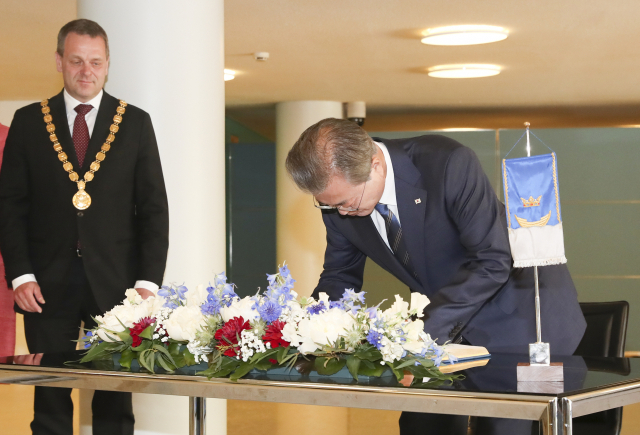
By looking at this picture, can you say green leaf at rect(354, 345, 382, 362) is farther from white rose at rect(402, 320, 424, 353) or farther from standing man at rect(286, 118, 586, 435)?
standing man at rect(286, 118, 586, 435)

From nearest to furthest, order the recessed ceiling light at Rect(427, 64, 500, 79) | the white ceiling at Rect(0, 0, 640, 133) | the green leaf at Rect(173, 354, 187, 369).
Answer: the green leaf at Rect(173, 354, 187, 369), the white ceiling at Rect(0, 0, 640, 133), the recessed ceiling light at Rect(427, 64, 500, 79)

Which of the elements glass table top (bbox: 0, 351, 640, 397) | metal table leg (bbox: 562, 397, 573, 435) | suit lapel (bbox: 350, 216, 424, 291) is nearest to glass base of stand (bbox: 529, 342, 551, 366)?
glass table top (bbox: 0, 351, 640, 397)

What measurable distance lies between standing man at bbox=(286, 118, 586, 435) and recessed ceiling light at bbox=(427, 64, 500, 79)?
574cm

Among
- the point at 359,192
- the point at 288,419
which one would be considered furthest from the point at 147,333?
the point at 288,419

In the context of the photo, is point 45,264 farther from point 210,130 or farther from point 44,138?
point 210,130

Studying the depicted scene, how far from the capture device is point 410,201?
8.36 ft

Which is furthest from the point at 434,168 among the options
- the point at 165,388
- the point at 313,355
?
the point at 165,388

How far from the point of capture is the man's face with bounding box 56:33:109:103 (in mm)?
3193

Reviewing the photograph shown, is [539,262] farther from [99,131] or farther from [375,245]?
[99,131]

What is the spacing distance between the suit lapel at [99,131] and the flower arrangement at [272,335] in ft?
3.88

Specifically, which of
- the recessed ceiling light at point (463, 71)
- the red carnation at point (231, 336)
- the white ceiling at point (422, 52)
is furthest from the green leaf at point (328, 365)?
the recessed ceiling light at point (463, 71)

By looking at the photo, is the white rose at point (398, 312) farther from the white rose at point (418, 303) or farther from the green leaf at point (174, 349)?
the green leaf at point (174, 349)

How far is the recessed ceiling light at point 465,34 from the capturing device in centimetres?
670

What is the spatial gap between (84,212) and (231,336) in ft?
4.71
